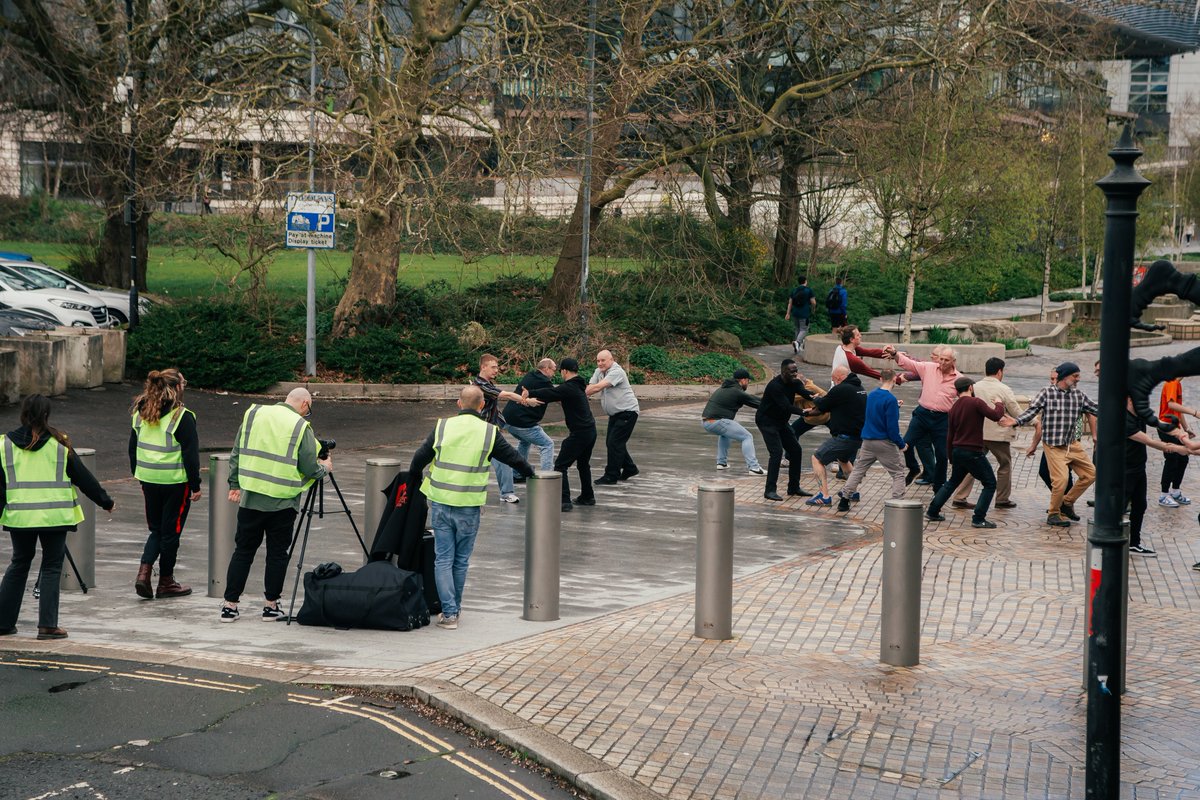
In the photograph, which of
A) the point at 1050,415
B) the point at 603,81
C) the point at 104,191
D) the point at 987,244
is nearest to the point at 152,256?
the point at 104,191

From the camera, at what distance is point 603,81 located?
1131 inches

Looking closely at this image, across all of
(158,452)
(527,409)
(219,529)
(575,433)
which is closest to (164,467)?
(158,452)

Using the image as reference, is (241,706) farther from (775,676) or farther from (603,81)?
(603,81)

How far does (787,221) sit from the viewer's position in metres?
38.7

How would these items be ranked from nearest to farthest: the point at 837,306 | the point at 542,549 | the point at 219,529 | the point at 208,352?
the point at 542,549, the point at 219,529, the point at 208,352, the point at 837,306

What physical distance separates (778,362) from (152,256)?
27296mm

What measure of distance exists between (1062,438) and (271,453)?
849 cm

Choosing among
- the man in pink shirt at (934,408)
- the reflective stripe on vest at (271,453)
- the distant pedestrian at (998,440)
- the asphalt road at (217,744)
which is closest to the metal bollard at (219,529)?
the reflective stripe on vest at (271,453)

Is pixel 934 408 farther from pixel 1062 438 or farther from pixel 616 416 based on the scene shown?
pixel 616 416

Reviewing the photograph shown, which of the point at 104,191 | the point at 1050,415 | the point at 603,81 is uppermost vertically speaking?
the point at 603,81

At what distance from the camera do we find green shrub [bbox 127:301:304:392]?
23359mm

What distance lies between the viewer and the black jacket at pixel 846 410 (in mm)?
15219

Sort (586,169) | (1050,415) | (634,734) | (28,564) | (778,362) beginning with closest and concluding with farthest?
(634,734) < (28,564) < (1050,415) < (586,169) < (778,362)

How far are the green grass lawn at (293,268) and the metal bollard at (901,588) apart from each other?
18.5 metres
